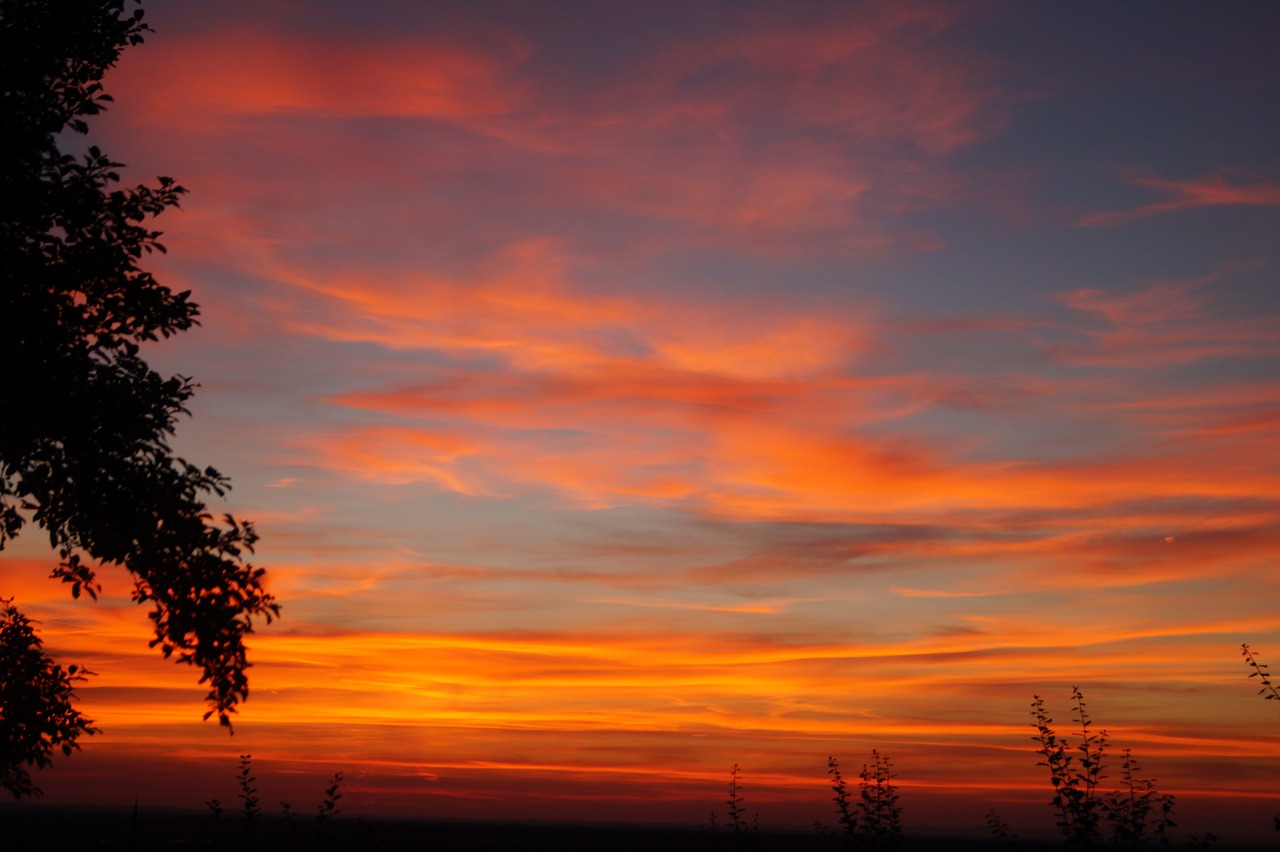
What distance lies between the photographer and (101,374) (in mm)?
17953

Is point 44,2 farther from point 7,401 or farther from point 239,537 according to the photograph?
point 239,537

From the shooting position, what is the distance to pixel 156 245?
18906 millimetres

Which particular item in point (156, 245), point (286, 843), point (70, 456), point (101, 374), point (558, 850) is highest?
point (156, 245)

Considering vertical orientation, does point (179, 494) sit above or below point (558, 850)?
above

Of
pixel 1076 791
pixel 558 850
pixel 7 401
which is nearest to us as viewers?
pixel 7 401

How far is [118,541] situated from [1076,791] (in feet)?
54.7

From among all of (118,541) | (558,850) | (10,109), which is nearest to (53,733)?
(118,541)

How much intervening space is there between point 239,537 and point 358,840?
539 cm

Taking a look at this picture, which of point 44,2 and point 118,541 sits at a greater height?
point 44,2

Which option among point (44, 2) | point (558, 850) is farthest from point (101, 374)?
point (558, 850)

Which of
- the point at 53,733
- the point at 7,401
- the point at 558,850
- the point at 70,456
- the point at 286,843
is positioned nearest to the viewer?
the point at 7,401

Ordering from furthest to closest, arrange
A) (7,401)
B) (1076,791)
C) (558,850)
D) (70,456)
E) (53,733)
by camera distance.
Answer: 1. (558,850)
2. (53,733)
3. (1076,791)
4. (70,456)
5. (7,401)

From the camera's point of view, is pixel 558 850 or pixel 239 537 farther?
pixel 558 850

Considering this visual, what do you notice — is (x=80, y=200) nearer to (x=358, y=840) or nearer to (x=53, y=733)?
(x=358, y=840)
